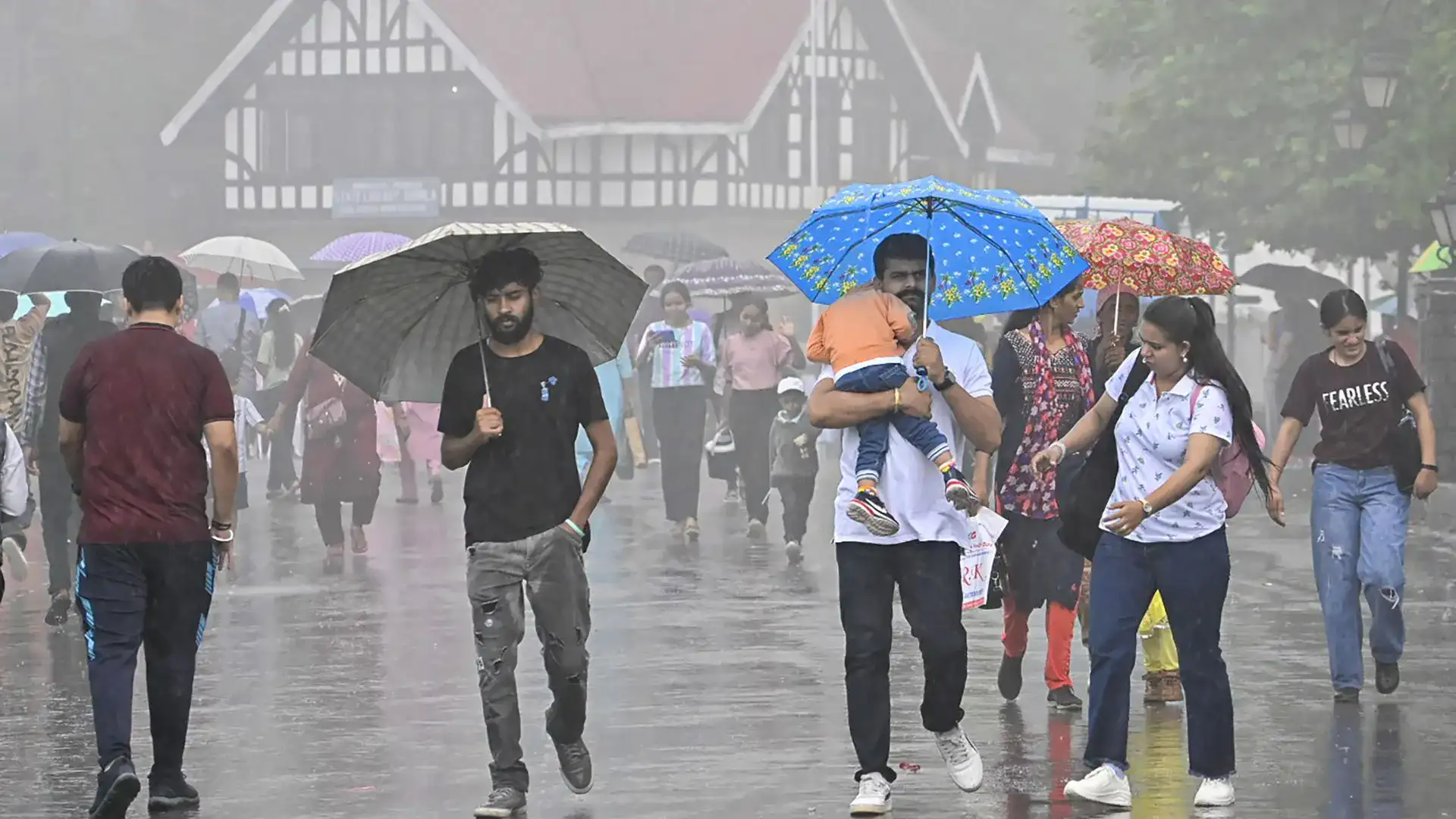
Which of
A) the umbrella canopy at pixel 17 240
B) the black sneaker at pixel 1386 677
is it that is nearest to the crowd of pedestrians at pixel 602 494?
the black sneaker at pixel 1386 677

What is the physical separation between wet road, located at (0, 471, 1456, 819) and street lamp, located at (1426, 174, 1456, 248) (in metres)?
6.46

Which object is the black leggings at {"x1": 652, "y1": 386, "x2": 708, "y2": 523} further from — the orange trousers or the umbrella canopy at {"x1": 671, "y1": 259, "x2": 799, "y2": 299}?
the orange trousers

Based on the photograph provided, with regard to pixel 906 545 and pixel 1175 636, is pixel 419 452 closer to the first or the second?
pixel 1175 636

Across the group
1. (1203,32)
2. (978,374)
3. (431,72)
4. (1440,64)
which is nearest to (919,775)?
(978,374)

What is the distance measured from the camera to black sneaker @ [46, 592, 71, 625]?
45.4 ft

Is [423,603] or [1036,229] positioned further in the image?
[423,603]

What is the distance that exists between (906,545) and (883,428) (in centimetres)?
38

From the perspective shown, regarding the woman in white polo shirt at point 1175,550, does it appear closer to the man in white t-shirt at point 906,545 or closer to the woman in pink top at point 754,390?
the man in white t-shirt at point 906,545

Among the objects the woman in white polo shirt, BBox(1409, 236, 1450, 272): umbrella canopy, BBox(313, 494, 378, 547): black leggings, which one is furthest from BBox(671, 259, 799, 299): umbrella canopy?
the woman in white polo shirt

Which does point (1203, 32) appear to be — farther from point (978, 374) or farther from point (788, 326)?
point (978, 374)

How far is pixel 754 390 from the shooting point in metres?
19.4

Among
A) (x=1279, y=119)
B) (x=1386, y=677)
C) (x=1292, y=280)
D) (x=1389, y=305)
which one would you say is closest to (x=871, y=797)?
(x=1386, y=677)

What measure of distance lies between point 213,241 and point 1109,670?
22985mm

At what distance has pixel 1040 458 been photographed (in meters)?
8.55
